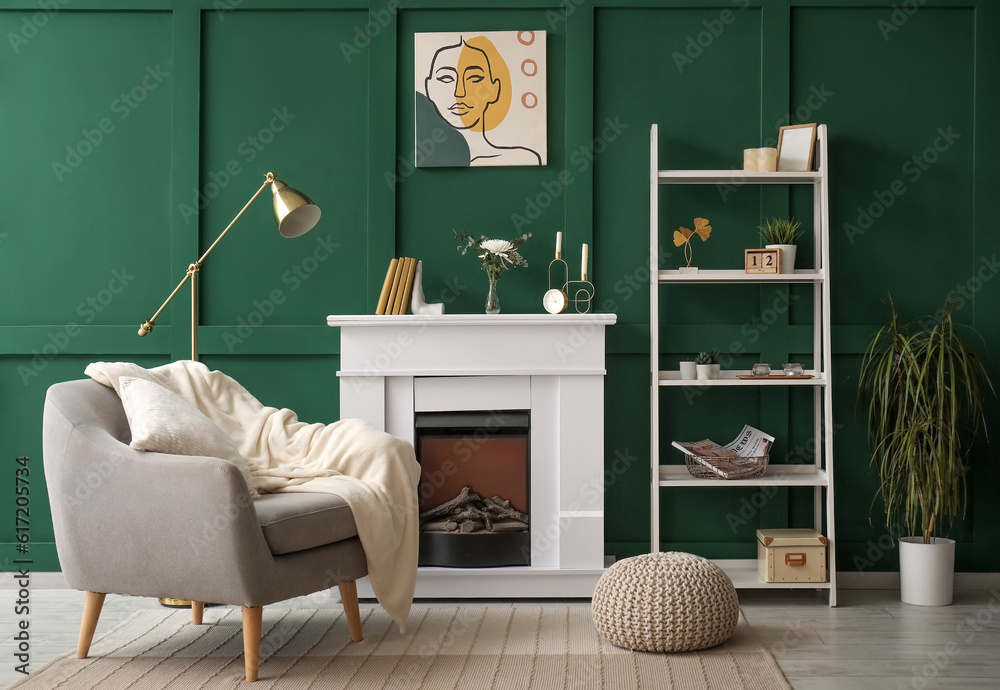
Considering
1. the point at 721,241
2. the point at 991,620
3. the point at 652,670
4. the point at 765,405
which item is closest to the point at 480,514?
the point at 652,670

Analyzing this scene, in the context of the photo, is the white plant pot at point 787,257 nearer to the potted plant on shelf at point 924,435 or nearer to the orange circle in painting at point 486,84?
the potted plant on shelf at point 924,435

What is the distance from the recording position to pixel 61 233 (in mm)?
3623

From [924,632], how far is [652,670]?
3.59ft

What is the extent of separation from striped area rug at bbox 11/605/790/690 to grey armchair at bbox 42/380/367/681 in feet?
0.57

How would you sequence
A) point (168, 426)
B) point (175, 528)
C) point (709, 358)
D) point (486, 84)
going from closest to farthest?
1. point (175, 528)
2. point (168, 426)
3. point (709, 358)
4. point (486, 84)

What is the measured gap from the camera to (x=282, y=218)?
10.3ft

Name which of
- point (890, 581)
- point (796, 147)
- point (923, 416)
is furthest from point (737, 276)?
point (890, 581)

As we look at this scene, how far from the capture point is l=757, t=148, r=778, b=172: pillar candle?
334cm

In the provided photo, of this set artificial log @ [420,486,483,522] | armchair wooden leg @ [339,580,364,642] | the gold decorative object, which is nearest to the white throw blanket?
armchair wooden leg @ [339,580,364,642]

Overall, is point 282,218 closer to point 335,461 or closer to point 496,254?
point 496,254

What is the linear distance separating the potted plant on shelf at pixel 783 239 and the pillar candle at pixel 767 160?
0.74 feet

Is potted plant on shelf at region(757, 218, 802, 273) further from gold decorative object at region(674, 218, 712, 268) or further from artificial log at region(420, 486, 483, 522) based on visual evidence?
artificial log at region(420, 486, 483, 522)

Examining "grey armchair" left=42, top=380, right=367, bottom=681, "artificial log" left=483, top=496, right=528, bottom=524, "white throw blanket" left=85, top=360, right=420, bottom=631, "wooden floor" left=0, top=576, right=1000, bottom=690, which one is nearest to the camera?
"grey armchair" left=42, top=380, right=367, bottom=681

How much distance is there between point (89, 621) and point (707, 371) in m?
2.35
